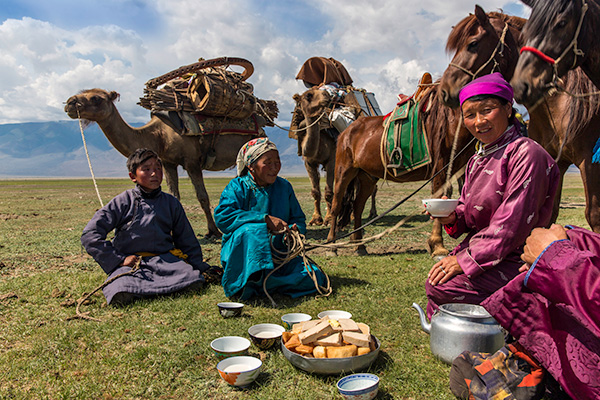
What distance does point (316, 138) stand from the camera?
9.73 m

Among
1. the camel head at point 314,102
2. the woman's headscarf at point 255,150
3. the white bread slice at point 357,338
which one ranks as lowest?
the white bread slice at point 357,338

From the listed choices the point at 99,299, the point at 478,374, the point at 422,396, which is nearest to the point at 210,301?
the point at 99,299

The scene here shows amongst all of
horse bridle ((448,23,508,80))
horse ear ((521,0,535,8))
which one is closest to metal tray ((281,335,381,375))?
horse bridle ((448,23,508,80))

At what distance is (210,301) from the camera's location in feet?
13.2

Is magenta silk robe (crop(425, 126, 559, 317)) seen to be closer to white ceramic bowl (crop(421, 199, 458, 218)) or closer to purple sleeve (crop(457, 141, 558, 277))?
purple sleeve (crop(457, 141, 558, 277))

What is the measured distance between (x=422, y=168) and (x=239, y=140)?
4.53 metres

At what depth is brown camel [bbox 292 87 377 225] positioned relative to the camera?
9.36m

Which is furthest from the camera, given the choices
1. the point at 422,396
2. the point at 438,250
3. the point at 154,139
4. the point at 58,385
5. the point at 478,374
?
the point at 154,139

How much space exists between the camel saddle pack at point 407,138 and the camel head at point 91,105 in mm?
5203

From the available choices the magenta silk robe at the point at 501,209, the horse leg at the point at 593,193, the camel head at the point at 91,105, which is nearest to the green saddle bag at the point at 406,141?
the horse leg at the point at 593,193

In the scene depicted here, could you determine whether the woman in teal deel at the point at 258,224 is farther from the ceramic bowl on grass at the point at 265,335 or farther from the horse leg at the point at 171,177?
the horse leg at the point at 171,177

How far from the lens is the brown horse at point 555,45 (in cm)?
364

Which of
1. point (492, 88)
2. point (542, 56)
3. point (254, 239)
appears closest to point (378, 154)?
point (542, 56)

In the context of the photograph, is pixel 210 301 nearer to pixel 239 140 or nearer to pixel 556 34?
pixel 556 34
